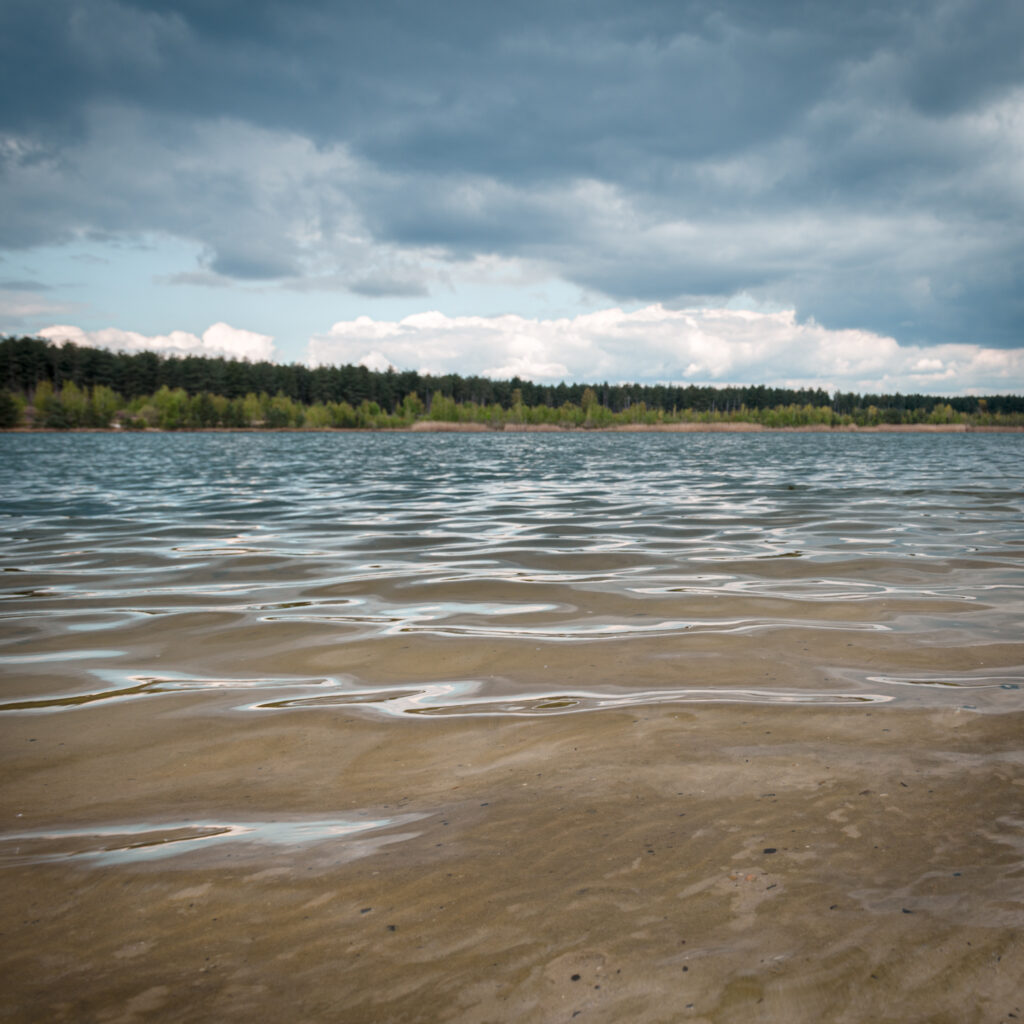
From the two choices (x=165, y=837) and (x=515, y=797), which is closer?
(x=165, y=837)

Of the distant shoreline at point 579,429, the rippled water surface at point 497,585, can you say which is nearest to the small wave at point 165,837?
the rippled water surface at point 497,585

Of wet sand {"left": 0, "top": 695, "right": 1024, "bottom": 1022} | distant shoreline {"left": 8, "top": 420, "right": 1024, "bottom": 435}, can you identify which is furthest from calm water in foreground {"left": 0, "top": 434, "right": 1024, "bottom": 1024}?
distant shoreline {"left": 8, "top": 420, "right": 1024, "bottom": 435}

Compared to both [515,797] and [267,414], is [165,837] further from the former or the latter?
[267,414]

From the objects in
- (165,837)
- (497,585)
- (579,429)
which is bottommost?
(165,837)

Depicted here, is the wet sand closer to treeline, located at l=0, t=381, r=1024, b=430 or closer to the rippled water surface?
the rippled water surface

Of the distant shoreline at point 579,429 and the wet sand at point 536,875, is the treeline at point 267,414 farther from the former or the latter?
the wet sand at point 536,875

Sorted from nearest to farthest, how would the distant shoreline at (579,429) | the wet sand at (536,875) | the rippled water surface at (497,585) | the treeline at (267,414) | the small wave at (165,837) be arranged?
the wet sand at (536,875), the small wave at (165,837), the rippled water surface at (497,585), the treeline at (267,414), the distant shoreline at (579,429)

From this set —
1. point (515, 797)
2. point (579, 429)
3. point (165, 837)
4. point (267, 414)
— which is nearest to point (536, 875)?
point (515, 797)

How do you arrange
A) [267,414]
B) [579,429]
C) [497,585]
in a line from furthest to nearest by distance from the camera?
[579,429]
[267,414]
[497,585]

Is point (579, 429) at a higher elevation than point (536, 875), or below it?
higher

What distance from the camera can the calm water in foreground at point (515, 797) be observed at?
1810mm

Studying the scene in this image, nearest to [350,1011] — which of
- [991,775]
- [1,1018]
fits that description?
[1,1018]

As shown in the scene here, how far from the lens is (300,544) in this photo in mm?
9492

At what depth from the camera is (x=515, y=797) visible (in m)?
2.84
